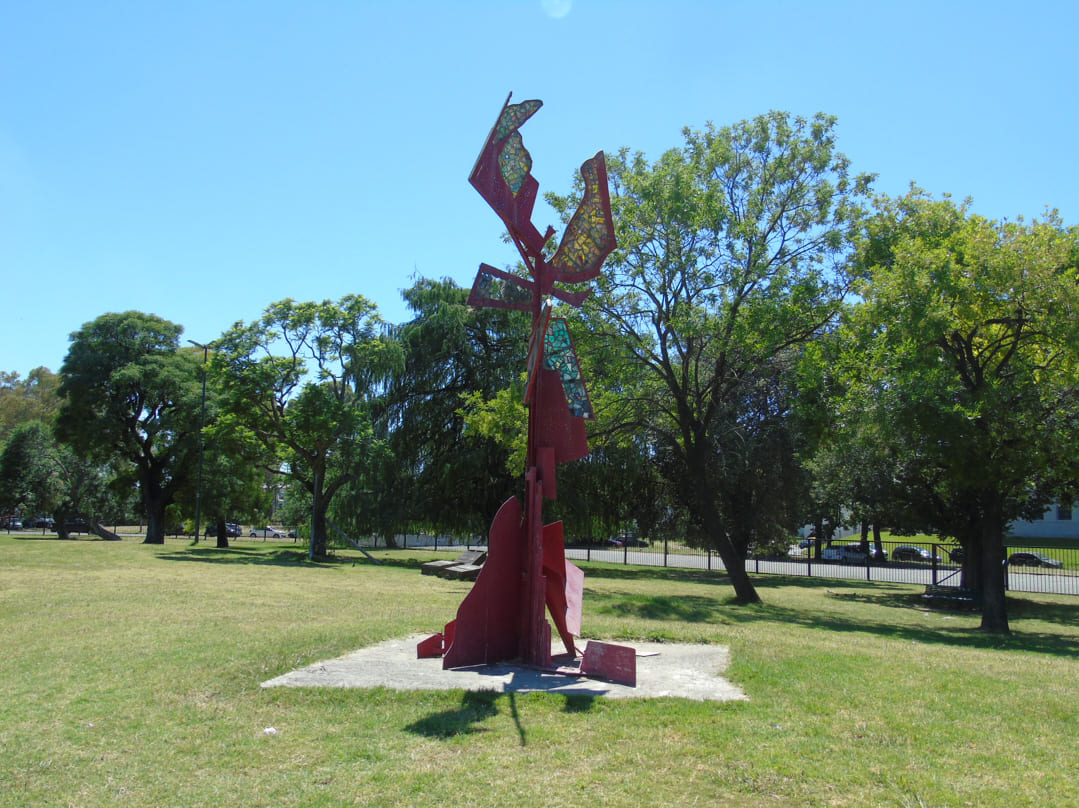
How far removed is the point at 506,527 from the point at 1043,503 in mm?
20603

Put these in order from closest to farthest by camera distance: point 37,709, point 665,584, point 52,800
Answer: point 52,800 < point 37,709 < point 665,584

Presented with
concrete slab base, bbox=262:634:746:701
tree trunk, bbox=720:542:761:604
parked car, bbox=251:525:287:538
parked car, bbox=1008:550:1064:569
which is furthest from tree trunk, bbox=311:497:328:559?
parked car, bbox=251:525:287:538

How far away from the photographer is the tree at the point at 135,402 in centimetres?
3600

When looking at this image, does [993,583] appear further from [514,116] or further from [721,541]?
[514,116]

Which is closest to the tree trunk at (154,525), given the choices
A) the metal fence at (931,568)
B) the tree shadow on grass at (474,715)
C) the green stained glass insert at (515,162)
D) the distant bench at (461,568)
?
the distant bench at (461,568)

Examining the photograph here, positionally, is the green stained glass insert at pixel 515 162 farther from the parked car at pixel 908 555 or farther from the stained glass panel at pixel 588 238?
the parked car at pixel 908 555

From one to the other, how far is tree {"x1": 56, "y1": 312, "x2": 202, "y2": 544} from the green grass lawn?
2657 centimetres

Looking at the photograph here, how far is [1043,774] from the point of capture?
16.8 feet

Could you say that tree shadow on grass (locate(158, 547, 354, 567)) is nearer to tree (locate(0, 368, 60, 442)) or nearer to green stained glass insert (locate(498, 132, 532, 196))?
green stained glass insert (locate(498, 132, 532, 196))

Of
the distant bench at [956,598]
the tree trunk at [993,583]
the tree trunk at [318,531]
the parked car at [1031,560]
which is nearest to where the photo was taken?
the tree trunk at [993,583]

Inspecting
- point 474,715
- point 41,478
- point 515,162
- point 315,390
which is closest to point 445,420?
point 315,390

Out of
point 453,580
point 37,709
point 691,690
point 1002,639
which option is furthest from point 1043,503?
A: point 37,709

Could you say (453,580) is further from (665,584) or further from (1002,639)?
(1002,639)

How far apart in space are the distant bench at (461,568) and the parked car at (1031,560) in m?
23.2
